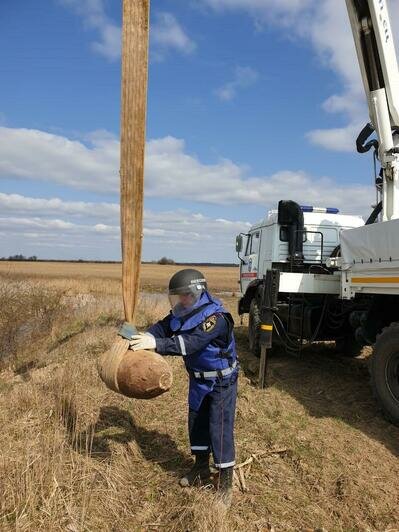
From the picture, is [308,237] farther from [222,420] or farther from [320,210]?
[222,420]

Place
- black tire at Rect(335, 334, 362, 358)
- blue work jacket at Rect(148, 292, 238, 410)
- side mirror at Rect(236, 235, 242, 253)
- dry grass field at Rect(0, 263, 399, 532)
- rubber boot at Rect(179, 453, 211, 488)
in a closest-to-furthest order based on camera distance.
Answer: dry grass field at Rect(0, 263, 399, 532), blue work jacket at Rect(148, 292, 238, 410), rubber boot at Rect(179, 453, 211, 488), black tire at Rect(335, 334, 362, 358), side mirror at Rect(236, 235, 242, 253)

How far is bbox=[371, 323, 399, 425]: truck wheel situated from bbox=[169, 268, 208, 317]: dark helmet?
8.83 feet

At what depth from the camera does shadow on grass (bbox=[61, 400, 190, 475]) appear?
4284 millimetres

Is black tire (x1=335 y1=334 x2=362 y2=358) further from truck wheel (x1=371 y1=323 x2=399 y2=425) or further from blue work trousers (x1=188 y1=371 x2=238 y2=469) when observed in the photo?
blue work trousers (x1=188 y1=371 x2=238 y2=469)

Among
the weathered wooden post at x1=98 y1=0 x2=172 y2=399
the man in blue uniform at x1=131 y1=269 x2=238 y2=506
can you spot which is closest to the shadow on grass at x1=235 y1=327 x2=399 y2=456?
the man in blue uniform at x1=131 y1=269 x2=238 y2=506

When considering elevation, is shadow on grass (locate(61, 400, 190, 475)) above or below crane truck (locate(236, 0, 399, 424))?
below

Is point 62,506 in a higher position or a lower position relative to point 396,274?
lower

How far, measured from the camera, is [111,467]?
3885 millimetres

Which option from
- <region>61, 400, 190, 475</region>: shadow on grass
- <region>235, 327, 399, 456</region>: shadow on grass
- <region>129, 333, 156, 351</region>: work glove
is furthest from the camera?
<region>235, 327, 399, 456</region>: shadow on grass

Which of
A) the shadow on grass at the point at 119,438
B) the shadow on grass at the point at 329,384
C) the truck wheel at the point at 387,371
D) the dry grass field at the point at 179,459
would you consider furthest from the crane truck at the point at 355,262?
the shadow on grass at the point at 119,438

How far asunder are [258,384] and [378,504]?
3121mm

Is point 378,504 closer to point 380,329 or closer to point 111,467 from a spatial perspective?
point 111,467

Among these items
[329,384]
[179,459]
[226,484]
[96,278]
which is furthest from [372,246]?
[96,278]

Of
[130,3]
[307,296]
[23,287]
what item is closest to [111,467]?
[130,3]
